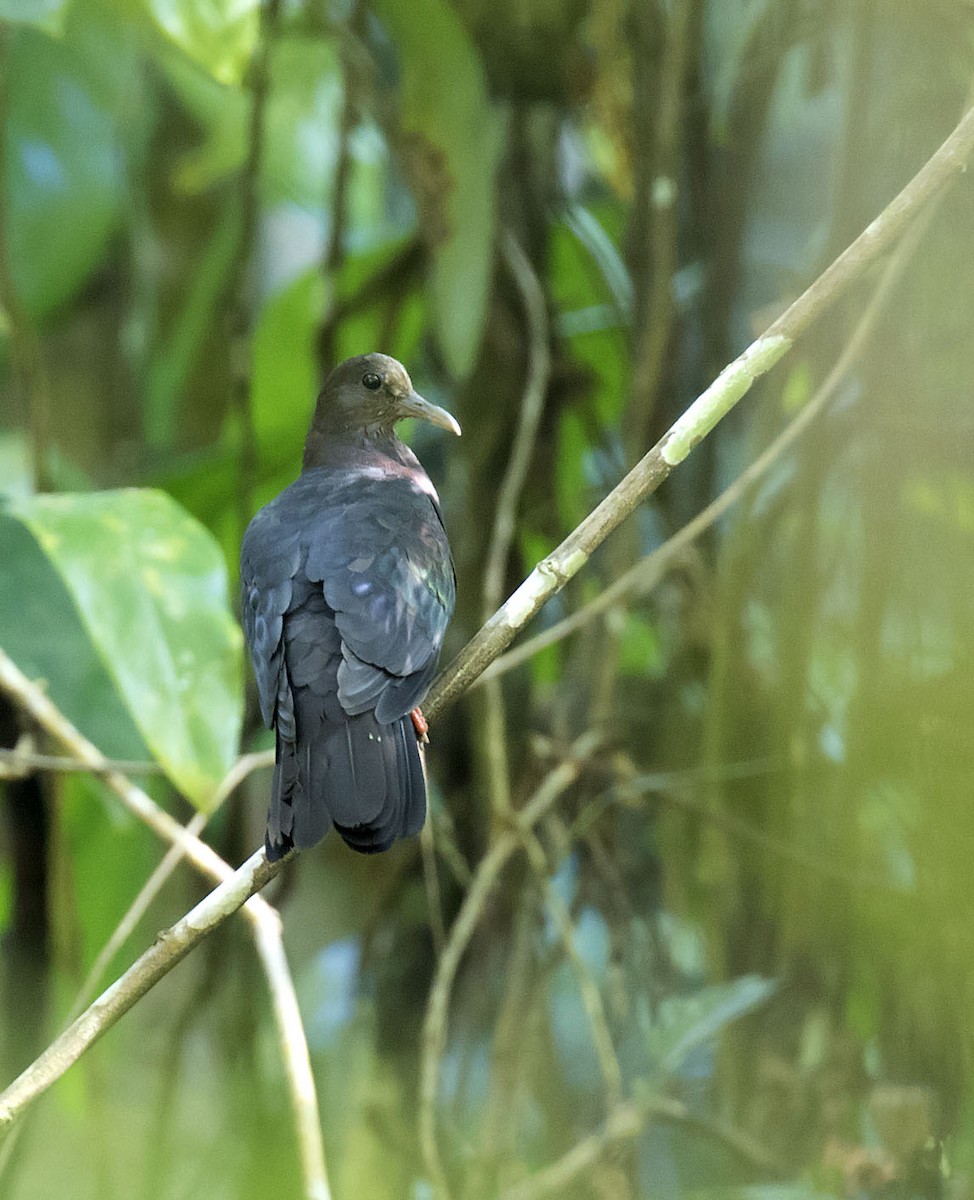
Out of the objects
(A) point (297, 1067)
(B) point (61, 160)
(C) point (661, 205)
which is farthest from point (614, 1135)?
(B) point (61, 160)

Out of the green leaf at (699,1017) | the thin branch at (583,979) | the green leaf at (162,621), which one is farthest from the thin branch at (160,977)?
the green leaf at (699,1017)

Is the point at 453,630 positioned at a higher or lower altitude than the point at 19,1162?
higher

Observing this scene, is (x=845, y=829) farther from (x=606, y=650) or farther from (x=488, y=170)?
(x=488, y=170)

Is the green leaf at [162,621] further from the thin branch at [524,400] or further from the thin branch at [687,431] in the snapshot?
the thin branch at [524,400]

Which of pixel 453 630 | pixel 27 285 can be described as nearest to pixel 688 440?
pixel 453 630

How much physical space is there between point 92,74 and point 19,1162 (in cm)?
163

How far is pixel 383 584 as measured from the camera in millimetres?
1044

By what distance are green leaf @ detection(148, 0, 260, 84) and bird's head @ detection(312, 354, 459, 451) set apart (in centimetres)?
49

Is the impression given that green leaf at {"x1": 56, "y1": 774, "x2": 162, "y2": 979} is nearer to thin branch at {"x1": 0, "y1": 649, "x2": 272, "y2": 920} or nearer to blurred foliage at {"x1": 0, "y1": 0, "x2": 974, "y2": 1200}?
blurred foliage at {"x1": 0, "y1": 0, "x2": 974, "y2": 1200}

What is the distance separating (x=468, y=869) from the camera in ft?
6.36

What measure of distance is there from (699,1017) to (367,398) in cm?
96

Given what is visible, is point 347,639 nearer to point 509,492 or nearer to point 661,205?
point 509,492

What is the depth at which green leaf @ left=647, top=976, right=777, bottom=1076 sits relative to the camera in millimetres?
1694

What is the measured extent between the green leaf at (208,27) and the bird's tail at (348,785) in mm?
947
